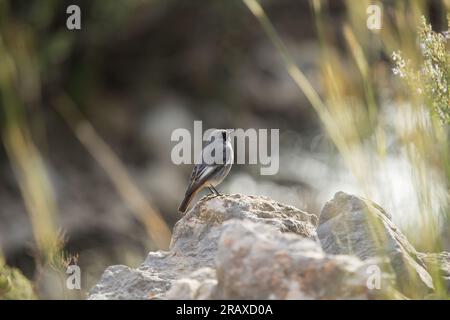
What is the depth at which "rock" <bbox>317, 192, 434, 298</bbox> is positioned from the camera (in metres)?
4.34

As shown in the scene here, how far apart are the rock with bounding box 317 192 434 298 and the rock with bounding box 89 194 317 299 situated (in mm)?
246

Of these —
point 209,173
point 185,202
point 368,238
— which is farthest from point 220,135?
point 368,238

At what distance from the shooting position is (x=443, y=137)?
4125 millimetres

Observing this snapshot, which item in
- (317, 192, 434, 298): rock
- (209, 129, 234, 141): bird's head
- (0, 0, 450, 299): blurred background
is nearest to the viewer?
(317, 192, 434, 298): rock

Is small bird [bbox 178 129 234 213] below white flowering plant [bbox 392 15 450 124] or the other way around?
below

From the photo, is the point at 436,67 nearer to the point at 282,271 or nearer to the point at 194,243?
the point at 282,271

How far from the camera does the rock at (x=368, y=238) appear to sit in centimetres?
434

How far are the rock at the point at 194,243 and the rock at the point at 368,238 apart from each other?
25 cm

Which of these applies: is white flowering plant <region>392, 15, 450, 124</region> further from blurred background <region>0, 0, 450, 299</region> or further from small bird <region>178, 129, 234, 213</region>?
blurred background <region>0, 0, 450, 299</region>

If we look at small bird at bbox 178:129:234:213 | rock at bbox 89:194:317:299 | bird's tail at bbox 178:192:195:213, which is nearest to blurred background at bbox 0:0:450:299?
small bird at bbox 178:129:234:213

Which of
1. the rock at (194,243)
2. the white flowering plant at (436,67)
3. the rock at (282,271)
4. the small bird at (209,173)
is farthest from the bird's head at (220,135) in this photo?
the rock at (282,271)

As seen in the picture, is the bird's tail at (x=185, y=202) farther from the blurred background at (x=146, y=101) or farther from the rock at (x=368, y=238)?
the blurred background at (x=146, y=101)

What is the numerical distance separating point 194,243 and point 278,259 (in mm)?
1407
